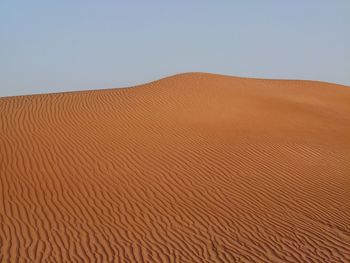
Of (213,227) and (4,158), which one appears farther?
(4,158)

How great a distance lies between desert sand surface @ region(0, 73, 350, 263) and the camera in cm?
734

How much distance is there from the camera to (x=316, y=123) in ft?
60.8

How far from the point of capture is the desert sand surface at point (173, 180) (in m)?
7.34

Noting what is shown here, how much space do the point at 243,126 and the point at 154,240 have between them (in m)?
9.76

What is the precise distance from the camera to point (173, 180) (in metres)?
11.0

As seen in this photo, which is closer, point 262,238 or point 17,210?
point 262,238

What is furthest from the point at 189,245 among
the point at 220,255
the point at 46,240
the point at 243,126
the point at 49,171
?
the point at 243,126

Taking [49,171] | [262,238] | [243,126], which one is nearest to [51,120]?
[49,171]

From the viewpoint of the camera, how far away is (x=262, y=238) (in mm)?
7719

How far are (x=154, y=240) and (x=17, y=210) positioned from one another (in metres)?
2.89

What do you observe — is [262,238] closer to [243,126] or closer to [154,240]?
[154,240]

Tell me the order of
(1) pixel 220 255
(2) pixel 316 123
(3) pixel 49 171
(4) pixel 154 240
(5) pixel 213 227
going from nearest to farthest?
(1) pixel 220 255 < (4) pixel 154 240 < (5) pixel 213 227 < (3) pixel 49 171 < (2) pixel 316 123

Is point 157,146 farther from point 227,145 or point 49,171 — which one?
point 49,171

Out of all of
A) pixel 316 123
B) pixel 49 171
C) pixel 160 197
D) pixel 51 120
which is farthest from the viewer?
pixel 316 123
